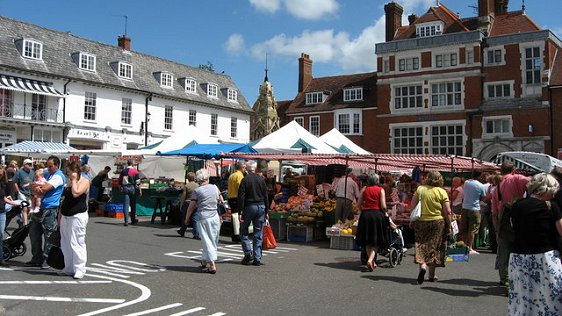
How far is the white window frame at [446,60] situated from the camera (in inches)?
1507

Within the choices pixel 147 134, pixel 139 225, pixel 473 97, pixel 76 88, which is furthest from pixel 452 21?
pixel 139 225

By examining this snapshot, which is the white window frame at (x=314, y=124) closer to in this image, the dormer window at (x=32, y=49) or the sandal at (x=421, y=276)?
the dormer window at (x=32, y=49)

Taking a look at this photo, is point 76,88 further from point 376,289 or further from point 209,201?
point 376,289

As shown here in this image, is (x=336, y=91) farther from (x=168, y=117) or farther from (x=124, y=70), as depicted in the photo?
(x=124, y=70)

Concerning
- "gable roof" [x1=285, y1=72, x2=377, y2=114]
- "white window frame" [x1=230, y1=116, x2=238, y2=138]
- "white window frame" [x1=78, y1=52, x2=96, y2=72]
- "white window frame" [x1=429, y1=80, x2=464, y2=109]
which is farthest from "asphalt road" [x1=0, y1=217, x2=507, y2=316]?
"white window frame" [x1=230, y1=116, x2=238, y2=138]

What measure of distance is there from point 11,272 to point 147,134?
2970cm

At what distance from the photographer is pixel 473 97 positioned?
3741 cm

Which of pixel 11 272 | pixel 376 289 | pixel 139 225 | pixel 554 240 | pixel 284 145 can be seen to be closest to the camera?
pixel 554 240

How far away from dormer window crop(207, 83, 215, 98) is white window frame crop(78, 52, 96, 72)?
11.1 meters

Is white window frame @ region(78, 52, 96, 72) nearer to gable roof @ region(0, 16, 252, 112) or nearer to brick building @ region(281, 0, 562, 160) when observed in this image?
gable roof @ region(0, 16, 252, 112)

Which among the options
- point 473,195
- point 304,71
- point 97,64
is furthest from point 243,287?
point 304,71

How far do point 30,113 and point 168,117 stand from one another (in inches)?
420

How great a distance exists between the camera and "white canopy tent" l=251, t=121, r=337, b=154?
53.4ft

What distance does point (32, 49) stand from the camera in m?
31.7
